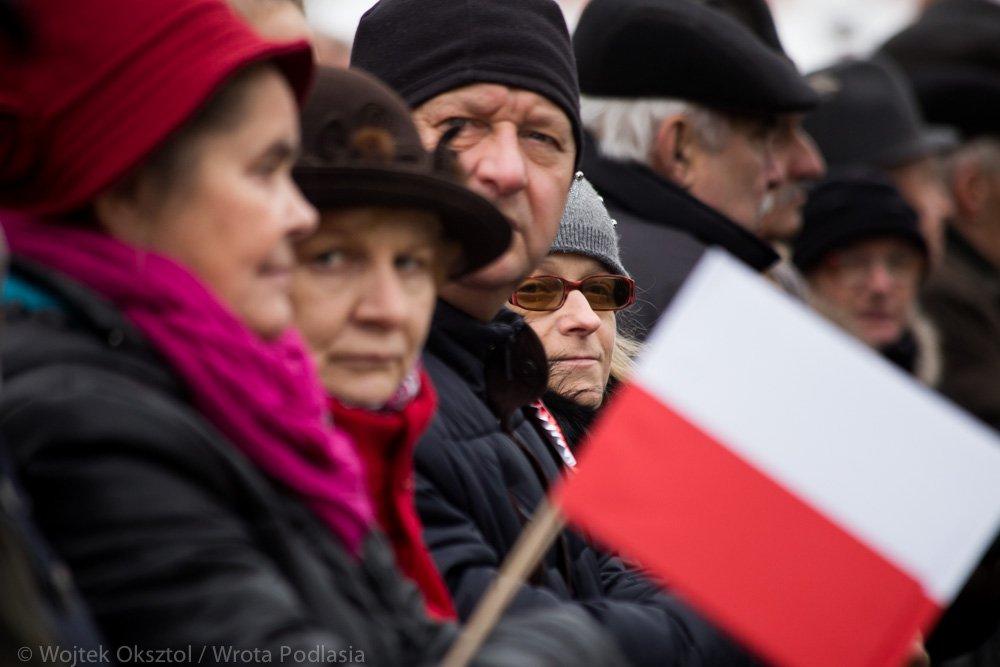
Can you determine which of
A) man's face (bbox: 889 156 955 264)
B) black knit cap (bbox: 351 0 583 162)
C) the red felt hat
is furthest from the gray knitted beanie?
man's face (bbox: 889 156 955 264)

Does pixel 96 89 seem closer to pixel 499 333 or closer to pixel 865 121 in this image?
pixel 499 333

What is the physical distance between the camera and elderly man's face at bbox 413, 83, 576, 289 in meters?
3.76

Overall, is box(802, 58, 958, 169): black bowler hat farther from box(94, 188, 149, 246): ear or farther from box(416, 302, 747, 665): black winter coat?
box(94, 188, 149, 246): ear

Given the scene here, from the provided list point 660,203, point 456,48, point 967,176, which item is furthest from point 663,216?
point 967,176

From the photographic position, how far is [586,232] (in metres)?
4.23

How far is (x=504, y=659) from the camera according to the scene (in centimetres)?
218

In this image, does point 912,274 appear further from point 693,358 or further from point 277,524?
point 277,524

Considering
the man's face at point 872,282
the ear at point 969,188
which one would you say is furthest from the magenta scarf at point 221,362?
the ear at point 969,188

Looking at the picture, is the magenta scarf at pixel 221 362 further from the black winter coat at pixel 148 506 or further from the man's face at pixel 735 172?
the man's face at pixel 735 172

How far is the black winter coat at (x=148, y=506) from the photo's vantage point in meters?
2.03

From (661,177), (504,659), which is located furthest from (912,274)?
(504,659)

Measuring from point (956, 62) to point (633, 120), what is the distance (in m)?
5.25

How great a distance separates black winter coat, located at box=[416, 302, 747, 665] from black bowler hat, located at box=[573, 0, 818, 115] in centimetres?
226

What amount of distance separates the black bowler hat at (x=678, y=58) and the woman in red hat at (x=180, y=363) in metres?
3.36
